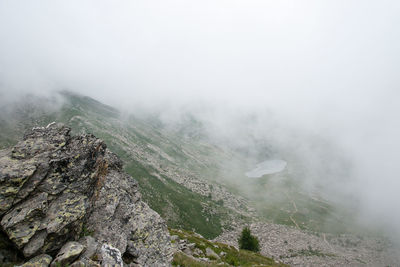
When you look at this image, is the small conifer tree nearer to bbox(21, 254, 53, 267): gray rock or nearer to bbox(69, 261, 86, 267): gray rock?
bbox(69, 261, 86, 267): gray rock

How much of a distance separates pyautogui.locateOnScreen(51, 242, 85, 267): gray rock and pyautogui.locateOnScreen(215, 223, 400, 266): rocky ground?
108 m

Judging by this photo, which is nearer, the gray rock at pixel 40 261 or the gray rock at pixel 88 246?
the gray rock at pixel 40 261

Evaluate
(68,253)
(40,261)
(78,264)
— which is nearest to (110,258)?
(78,264)

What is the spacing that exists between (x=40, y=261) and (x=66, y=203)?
131 inches

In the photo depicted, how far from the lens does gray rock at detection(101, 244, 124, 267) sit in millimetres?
9314

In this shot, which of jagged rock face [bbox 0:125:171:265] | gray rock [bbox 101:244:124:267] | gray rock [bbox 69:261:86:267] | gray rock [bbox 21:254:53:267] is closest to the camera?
gray rock [bbox 21:254:53:267]

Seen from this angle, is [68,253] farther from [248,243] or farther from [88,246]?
[248,243]

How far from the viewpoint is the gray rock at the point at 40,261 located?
8359 mm

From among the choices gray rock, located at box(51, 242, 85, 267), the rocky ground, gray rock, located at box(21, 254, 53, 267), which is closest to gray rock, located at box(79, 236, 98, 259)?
gray rock, located at box(51, 242, 85, 267)

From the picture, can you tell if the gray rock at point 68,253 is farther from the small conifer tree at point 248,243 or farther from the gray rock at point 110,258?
the small conifer tree at point 248,243

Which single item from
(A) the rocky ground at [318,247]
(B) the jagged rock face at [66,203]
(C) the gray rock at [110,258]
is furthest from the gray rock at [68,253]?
(A) the rocky ground at [318,247]

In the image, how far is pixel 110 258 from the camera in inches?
382

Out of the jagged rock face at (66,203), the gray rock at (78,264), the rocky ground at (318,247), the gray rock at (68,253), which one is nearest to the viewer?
the gray rock at (78,264)

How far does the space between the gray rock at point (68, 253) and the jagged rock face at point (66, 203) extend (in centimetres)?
74
